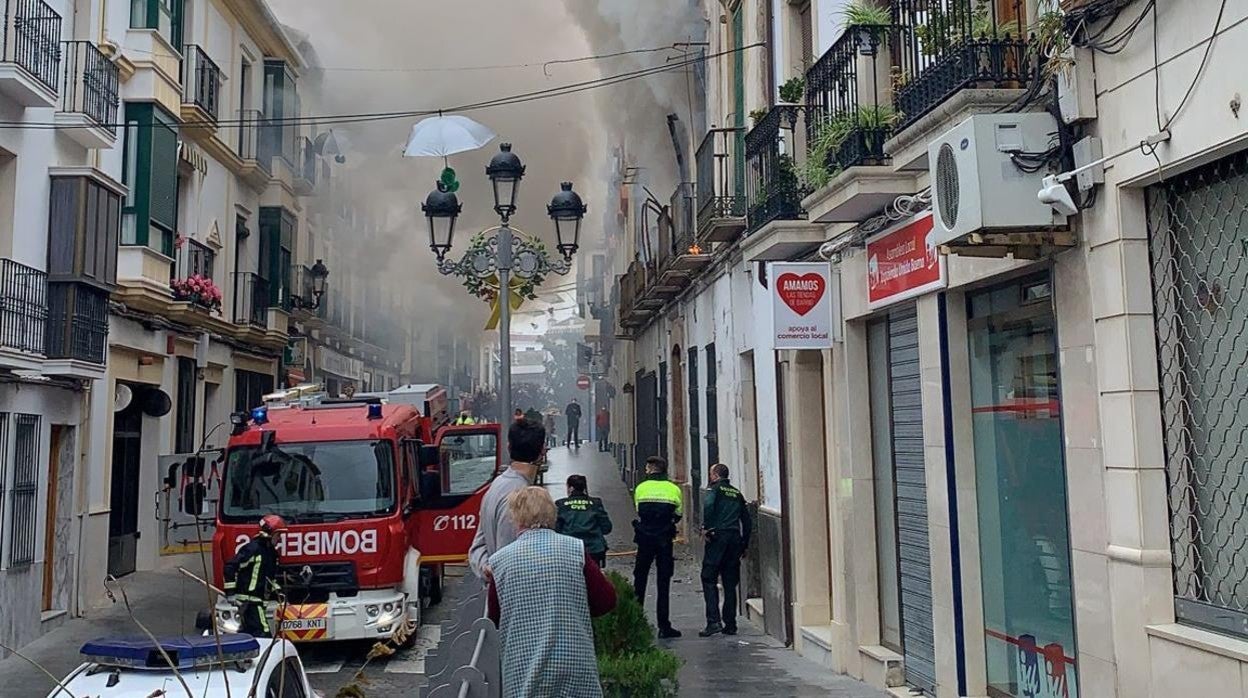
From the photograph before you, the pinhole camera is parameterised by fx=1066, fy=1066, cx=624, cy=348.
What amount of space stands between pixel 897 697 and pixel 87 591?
10.2 metres

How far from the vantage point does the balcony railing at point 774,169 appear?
928 cm

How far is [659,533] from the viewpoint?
11078 mm

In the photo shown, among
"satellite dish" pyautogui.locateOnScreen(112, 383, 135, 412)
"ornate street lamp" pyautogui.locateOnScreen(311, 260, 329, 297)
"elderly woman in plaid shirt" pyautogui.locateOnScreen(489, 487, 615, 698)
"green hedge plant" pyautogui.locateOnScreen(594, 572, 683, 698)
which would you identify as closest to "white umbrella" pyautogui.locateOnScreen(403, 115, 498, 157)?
"satellite dish" pyautogui.locateOnScreen(112, 383, 135, 412)

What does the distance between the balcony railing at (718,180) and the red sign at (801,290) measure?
2768mm

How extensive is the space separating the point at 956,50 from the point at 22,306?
9.42 metres

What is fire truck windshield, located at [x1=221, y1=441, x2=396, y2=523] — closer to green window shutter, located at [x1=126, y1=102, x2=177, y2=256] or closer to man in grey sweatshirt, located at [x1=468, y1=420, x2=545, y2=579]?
man in grey sweatshirt, located at [x1=468, y1=420, x2=545, y2=579]

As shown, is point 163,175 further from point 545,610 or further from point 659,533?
point 545,610

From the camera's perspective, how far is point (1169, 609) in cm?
453

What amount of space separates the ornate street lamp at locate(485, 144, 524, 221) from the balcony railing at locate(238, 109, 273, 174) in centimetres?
1104

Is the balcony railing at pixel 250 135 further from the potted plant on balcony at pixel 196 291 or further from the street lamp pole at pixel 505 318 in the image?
the street lamp pole at pixel 505 318

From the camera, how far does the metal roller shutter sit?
753cm

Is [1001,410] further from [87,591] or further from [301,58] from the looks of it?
[301,58]

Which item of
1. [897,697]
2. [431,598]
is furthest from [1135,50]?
[431,598]

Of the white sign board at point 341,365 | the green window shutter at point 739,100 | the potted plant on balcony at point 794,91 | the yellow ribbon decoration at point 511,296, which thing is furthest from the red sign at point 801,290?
the white sign board at point 341,365
